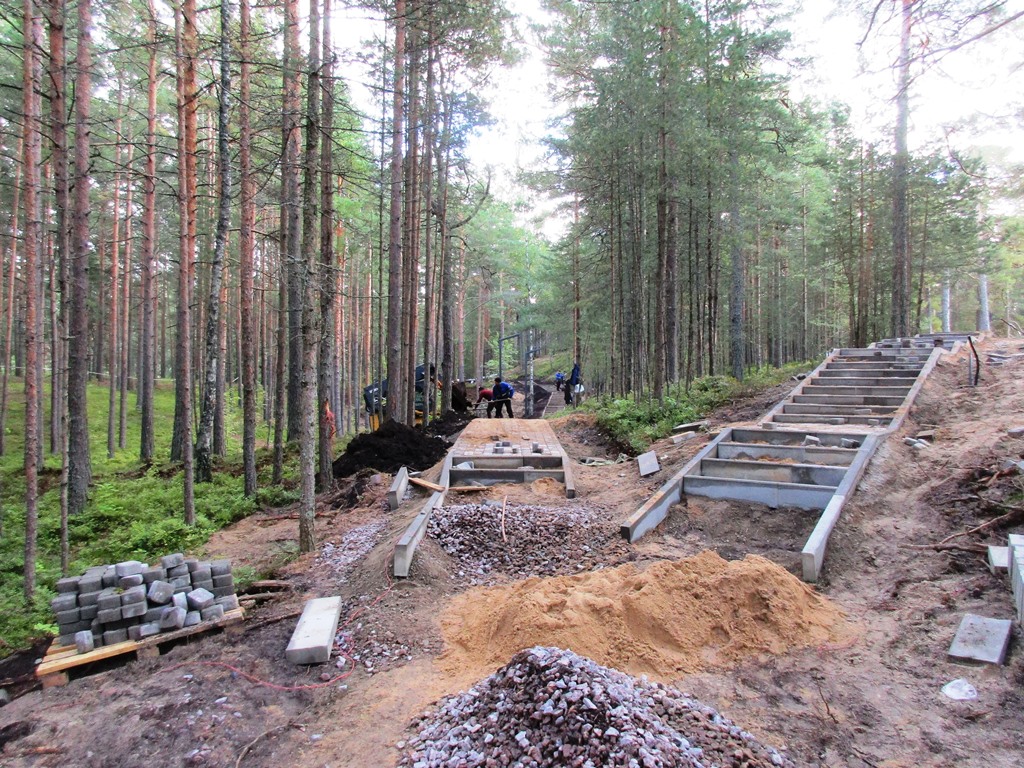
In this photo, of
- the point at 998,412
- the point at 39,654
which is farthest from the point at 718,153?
the point at 39,654

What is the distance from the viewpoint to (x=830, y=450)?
7.30m

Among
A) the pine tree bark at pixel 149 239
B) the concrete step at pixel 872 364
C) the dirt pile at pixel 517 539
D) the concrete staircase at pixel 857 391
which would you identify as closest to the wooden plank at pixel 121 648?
the dirt pile at pixel 517 539

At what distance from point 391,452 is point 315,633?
23.0 feet

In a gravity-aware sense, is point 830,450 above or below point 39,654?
above

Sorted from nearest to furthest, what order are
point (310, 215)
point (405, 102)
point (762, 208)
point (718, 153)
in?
point (310, 215) → point (718, 153) → point (405, 102) → point (762, 208)

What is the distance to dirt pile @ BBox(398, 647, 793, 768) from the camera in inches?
107

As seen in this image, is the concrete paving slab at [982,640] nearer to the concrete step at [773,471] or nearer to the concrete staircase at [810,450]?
the concrete staircase at [810,450]

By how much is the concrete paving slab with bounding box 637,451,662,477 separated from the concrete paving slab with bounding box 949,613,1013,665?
4939 millimetres

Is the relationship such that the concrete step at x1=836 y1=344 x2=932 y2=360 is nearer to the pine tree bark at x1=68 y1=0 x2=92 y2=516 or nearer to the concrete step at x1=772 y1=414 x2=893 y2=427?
the concrete step at x1=772 y1=414 x2=893 y2=427

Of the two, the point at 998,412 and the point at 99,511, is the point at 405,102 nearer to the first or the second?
the point at 99,511

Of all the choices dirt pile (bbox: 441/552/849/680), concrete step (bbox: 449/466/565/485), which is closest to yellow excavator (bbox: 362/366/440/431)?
concrete step (bbox: 449/466/565/485)

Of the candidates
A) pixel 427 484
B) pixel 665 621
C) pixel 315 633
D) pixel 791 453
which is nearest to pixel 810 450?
pixel 791 453

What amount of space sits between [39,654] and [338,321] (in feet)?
54.9

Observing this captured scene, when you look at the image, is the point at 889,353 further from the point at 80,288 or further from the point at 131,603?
the point at 80,288
